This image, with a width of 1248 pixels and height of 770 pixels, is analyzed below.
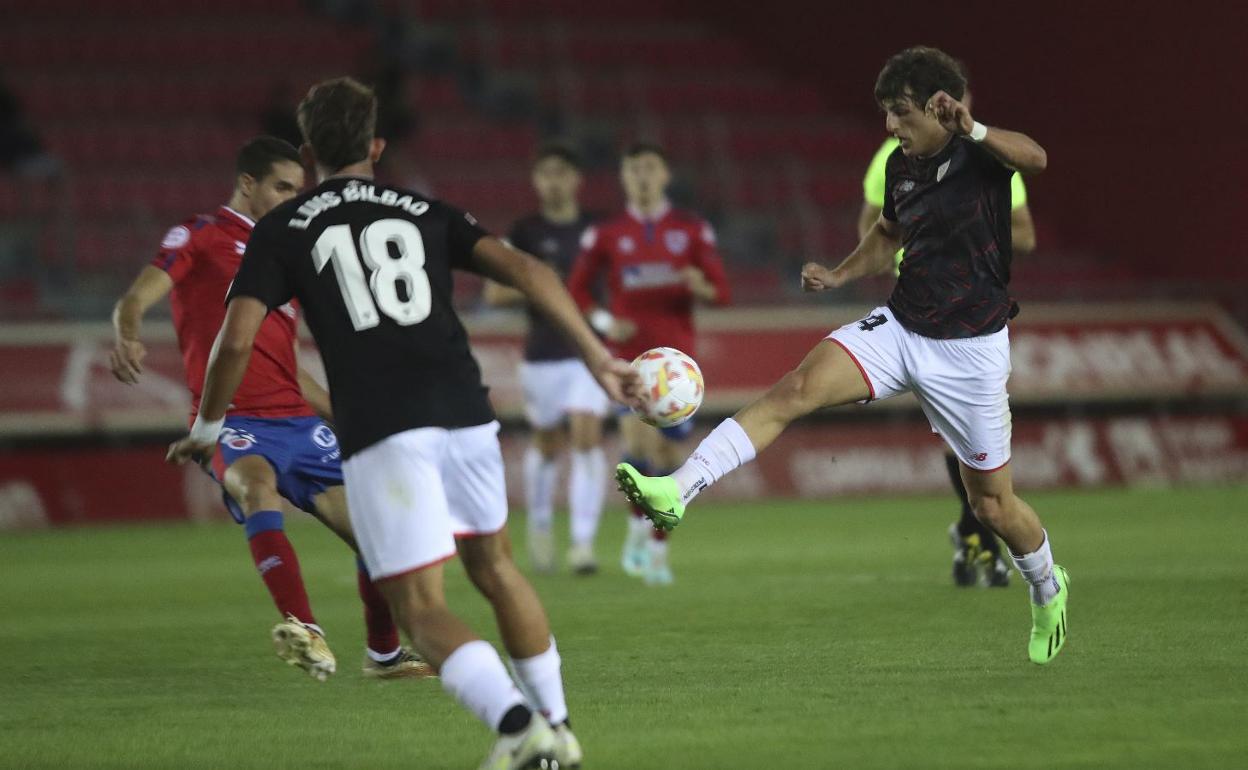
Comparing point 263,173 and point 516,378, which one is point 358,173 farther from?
→ point 516,378

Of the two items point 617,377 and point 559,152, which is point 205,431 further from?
point 559,152

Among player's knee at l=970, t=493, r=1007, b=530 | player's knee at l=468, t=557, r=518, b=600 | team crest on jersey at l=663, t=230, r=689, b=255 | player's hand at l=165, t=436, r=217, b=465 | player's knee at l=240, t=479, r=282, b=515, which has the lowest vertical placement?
player's knee at l=240, t=479, r=282, b=515

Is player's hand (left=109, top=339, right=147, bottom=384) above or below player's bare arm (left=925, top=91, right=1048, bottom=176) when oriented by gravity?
below

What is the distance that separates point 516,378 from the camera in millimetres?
17531

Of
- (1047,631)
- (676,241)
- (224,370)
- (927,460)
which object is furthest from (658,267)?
(927,460)

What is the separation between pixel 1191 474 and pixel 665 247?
31.1ft

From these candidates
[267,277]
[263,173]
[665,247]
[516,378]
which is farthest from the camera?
[516,378]

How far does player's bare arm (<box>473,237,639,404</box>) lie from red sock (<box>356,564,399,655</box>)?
2.30 m

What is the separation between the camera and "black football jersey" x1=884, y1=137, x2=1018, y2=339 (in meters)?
6.90

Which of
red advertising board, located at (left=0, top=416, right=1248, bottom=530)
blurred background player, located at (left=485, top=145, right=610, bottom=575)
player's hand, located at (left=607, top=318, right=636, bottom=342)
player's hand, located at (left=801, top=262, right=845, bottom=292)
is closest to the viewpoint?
player's hand, located at (left=801, top=262, right=845, bottom=292)

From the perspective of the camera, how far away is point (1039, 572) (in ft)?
22.7

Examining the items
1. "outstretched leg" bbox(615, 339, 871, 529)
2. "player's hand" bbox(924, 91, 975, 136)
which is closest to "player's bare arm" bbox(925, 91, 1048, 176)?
"player's hand" bbox(924, 91, 975, 136)

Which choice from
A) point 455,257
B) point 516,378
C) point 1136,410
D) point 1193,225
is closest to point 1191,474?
point 1136,410

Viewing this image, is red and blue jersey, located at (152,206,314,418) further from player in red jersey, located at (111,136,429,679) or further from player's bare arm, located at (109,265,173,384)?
player's bare arm, located at (109,265,173,384)
